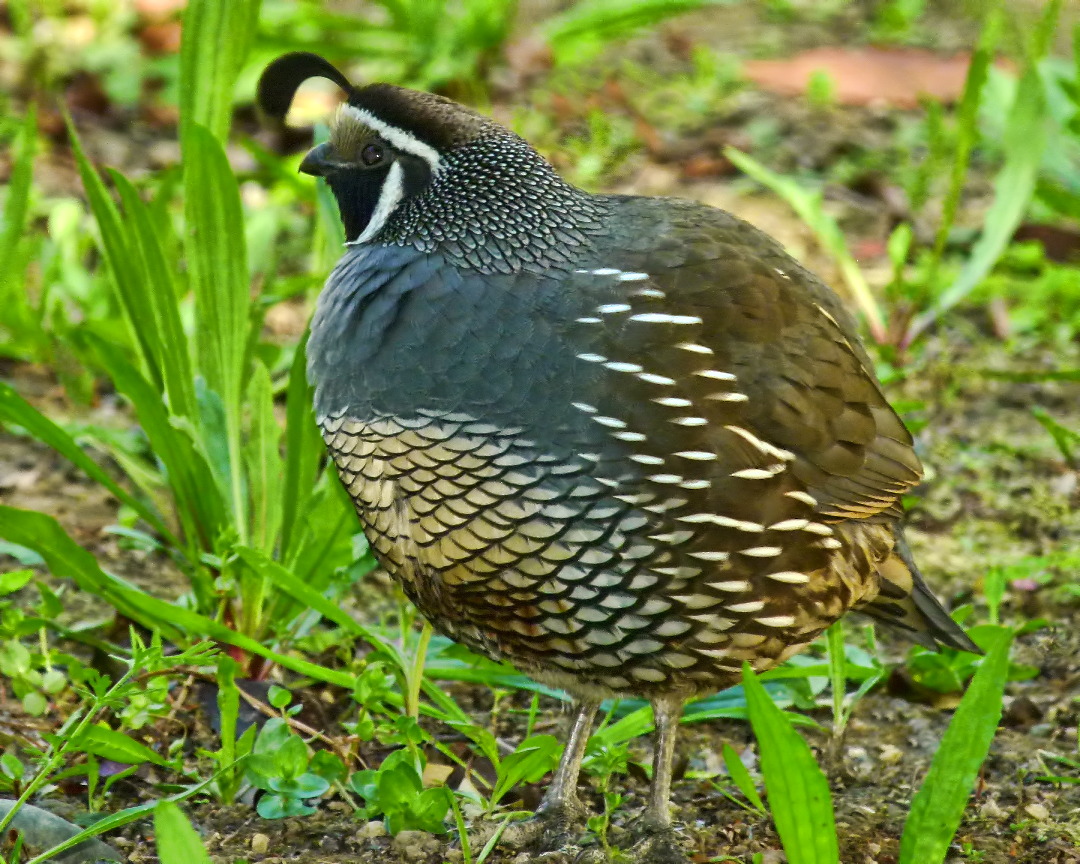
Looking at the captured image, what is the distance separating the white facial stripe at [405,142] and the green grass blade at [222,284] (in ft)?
1.46

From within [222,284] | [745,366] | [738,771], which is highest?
[745,366]

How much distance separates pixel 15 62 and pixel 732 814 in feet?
16.0

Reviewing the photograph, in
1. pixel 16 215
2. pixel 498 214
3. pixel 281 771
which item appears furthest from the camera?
pixel 16 215

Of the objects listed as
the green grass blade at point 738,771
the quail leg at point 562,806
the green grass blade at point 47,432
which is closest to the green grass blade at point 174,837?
the quail leg at point 562,806

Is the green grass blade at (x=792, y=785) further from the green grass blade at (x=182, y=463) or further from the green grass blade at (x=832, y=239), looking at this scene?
the green grass blade at (x=832, y=239)

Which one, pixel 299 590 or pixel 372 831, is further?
pixel 299 590

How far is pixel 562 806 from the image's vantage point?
3.05m

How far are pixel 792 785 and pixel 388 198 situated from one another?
1.53 metres

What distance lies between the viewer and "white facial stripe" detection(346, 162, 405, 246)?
3.15 metres

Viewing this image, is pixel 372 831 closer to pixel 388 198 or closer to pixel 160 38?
pixel 388 198

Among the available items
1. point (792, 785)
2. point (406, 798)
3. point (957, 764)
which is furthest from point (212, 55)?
point (957, 764)

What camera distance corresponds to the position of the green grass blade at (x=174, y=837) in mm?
2201

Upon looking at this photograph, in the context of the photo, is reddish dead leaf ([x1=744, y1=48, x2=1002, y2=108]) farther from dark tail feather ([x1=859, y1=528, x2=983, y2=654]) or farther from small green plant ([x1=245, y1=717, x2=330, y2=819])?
small green plant ([x1=245, y1=717, x2=330, y2=819])

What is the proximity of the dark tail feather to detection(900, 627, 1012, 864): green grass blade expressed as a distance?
78 centimetres
